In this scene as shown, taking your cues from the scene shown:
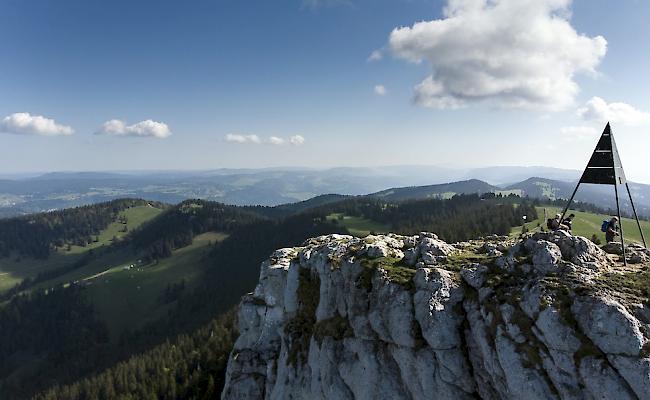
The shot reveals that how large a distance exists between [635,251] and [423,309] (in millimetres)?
16267

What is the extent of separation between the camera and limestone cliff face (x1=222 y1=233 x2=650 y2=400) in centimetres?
1988

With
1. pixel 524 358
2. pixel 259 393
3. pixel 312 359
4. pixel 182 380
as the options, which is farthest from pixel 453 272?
pixel 182 380

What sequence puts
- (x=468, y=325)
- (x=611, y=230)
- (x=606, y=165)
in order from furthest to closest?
1. (x=611, y=230)
2. (x=606, y=165)
3. (x=468, y=325)

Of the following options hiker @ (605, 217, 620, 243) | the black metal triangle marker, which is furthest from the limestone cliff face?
hiker @ (605, 217, 620, 243)

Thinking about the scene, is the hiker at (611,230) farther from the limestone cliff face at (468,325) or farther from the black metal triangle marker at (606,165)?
the black metal triangle marker at (606,165)

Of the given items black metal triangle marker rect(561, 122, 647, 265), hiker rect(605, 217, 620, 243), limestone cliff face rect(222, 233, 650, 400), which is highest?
black metal triangle marker rect(561, 122, 647, 265)

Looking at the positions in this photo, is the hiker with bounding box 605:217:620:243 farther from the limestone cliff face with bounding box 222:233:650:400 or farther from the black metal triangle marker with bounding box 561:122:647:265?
the black metal triangle marker with bounding box 561:122:647:265

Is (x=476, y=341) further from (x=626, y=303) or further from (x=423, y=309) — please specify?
(x=626, y=303)

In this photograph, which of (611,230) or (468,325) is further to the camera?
(611,230)

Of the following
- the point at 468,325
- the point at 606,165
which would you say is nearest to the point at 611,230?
the point at 606,165

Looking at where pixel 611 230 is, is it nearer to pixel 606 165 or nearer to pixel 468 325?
pixel 606 165

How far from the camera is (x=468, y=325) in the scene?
26.0 m

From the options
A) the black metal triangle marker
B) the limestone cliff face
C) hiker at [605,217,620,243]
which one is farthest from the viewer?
hiker at [605,217,620,243]

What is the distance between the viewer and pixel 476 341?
2473 centimetres
